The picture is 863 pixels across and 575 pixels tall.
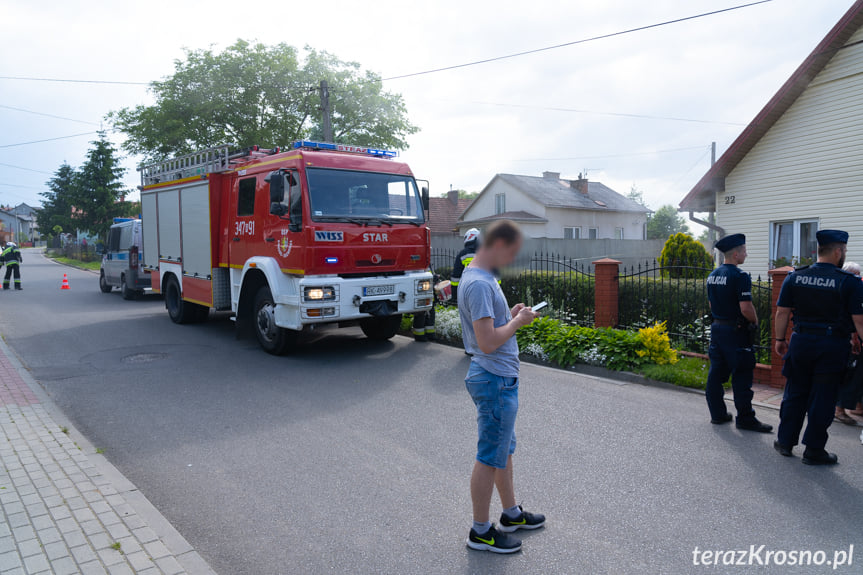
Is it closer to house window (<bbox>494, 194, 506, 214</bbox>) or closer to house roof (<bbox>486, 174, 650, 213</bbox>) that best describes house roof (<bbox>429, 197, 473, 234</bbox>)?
house window (<bbox>494, 194, 506, 214</bbox>)

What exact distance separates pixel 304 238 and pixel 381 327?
268 cm

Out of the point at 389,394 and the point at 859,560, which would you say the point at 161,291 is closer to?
the point at 389,394

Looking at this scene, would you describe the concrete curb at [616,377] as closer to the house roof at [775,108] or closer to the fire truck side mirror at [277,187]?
the fire truck side mirror at [277,187]

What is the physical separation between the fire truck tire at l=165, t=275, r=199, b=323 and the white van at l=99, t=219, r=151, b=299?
4.30m

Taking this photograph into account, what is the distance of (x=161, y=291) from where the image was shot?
12.6 metres

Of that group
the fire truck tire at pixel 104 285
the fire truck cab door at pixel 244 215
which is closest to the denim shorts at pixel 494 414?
the fire truck cab door at pixel 244 215

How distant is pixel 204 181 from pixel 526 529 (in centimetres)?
882

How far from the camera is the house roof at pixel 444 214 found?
45.4m

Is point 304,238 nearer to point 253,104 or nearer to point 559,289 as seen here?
point 559,289

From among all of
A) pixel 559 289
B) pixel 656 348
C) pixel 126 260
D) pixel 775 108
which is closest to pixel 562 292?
pixel 559 289

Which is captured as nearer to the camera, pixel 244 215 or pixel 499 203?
pixel 244 215

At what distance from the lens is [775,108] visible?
12.9m

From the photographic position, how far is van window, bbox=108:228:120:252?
18.0 metres

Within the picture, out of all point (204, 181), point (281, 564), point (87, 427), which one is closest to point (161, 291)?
A: point (204, 181)
